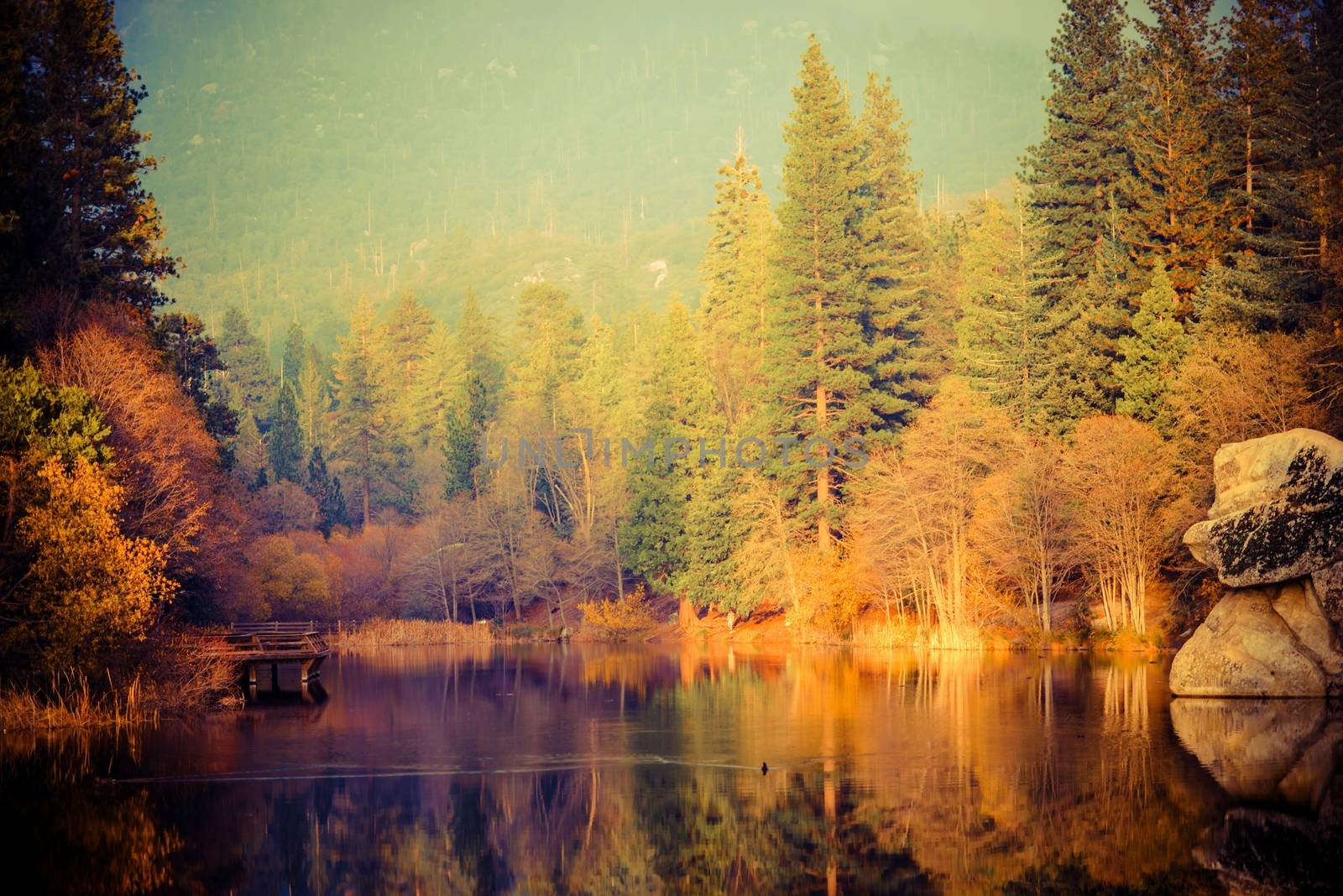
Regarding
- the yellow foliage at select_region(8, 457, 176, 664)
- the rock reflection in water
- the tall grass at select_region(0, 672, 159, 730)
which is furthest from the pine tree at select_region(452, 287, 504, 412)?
the rock reflection in water

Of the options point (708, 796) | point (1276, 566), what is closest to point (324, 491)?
point (1276, 566)

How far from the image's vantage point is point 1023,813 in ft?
72.6

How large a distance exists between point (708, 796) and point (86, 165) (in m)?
34.6

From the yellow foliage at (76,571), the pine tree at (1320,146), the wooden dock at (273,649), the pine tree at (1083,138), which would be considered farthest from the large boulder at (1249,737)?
the pine tree at (1083,138)

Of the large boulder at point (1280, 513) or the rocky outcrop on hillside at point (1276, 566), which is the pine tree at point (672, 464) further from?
the large boulder at point (1280, 513)

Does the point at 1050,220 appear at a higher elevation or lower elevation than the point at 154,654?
higher

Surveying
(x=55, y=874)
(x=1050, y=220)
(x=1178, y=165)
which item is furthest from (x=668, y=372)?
(x=55, y=874)

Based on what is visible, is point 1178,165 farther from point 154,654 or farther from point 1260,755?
point 154,654

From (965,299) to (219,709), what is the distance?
49.3 metres

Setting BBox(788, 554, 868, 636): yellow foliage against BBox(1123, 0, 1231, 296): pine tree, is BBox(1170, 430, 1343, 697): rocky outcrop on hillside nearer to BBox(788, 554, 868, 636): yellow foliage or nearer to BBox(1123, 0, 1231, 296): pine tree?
BBox(1123, 0, 1231, 296): pine tree

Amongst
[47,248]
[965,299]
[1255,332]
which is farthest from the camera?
[965,299]

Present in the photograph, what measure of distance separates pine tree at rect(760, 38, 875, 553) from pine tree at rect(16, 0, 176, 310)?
100 ft

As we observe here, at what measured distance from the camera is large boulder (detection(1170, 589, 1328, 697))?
33.0 metres

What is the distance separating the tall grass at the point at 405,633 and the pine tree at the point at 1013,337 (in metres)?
30.6
